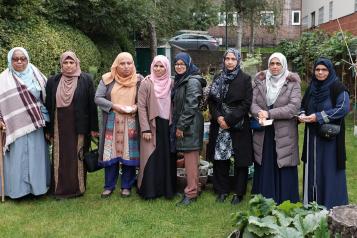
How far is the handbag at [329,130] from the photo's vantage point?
4449 mm

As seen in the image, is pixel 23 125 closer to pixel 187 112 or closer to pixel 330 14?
pixel 187 112

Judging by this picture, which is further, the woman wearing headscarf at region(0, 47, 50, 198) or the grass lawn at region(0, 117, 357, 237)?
the woman wearing headscarf at region(0, 47, 50, 198)

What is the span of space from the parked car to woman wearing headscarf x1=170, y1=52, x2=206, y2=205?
1991cm

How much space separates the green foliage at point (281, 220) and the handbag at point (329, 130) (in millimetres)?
717

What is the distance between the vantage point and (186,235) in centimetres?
440

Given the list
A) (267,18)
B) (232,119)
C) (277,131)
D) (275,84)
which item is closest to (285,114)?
(277,131)

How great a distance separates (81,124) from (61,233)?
1.27m

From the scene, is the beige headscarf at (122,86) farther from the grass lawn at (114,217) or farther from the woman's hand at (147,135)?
the grass lawn at (114,217)

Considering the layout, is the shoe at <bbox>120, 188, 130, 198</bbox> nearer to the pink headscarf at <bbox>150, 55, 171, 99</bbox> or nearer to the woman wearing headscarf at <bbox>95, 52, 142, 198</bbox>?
the woman wearing headscarf at <bbox>95, 52, 142, 198</bbox>

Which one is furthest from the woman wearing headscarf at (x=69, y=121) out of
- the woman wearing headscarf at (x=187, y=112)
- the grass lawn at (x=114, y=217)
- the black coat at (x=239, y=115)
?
the black coat at (x=239, y=115)

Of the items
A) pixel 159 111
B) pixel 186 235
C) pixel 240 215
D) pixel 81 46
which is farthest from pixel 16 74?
pixel 81 46

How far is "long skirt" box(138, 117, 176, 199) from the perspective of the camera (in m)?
5.20

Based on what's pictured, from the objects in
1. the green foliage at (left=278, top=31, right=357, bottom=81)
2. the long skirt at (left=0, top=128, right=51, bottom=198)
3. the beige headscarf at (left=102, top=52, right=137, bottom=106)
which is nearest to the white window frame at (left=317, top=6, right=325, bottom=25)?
the green foliage at (left=278, top=31, right=357, bottom=81)

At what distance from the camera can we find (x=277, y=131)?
4766mm
